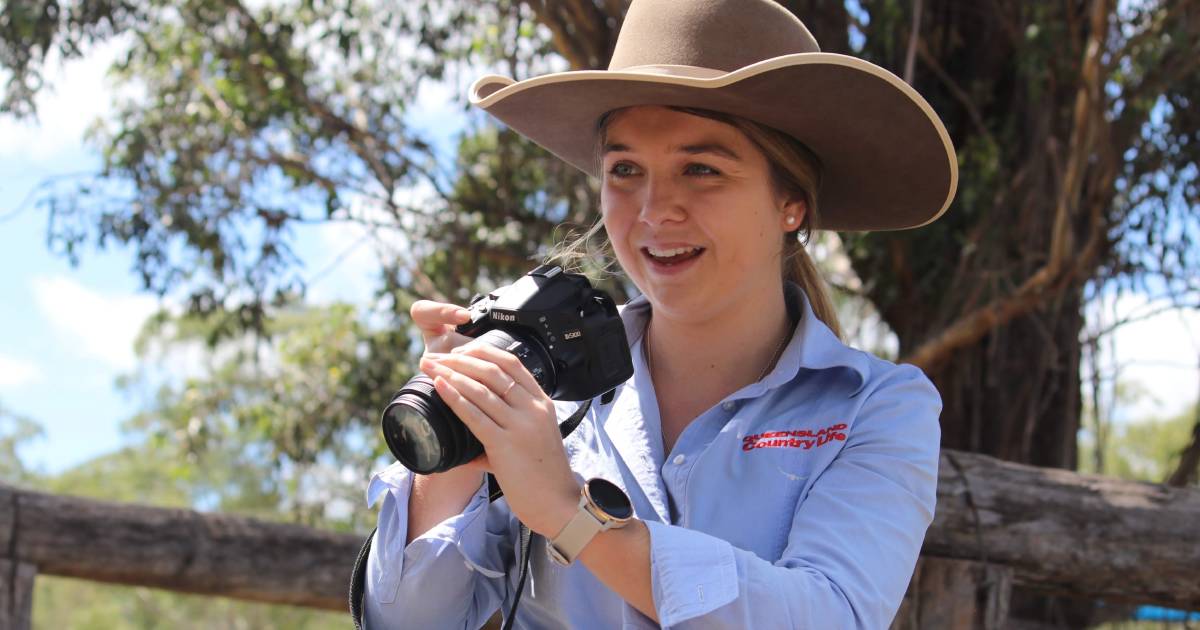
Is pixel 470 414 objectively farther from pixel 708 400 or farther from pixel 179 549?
pixel 179 549

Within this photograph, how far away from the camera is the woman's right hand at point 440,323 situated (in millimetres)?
1665

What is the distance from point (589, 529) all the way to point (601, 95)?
75cm

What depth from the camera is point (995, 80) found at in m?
5.67

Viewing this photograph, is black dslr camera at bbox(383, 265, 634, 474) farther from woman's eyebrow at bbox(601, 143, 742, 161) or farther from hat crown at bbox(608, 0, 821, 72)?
hat crown at bbox(608, 0, 821, 72)

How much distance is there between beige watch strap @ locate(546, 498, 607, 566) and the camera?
1.41 m

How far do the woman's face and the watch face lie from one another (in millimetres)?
458

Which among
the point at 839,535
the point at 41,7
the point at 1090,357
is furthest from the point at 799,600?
the point at 41,7

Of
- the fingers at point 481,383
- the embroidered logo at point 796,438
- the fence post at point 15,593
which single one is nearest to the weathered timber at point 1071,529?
the embroidered logo at point 796,438

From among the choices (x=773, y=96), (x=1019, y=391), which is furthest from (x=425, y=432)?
(x=1019, y=391)

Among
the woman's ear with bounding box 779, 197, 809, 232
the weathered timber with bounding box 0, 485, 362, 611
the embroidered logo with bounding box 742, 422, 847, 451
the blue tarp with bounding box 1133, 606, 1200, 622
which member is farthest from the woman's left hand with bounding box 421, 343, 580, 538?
the weathered timber with bounding box 0, 485, 362, 611

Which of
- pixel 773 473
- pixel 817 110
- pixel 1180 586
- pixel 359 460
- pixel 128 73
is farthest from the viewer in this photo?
pixel 359 460

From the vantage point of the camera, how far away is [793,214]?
196cm

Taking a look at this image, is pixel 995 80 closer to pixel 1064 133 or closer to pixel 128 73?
pixel 1064 133

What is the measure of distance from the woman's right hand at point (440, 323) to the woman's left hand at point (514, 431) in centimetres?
20
